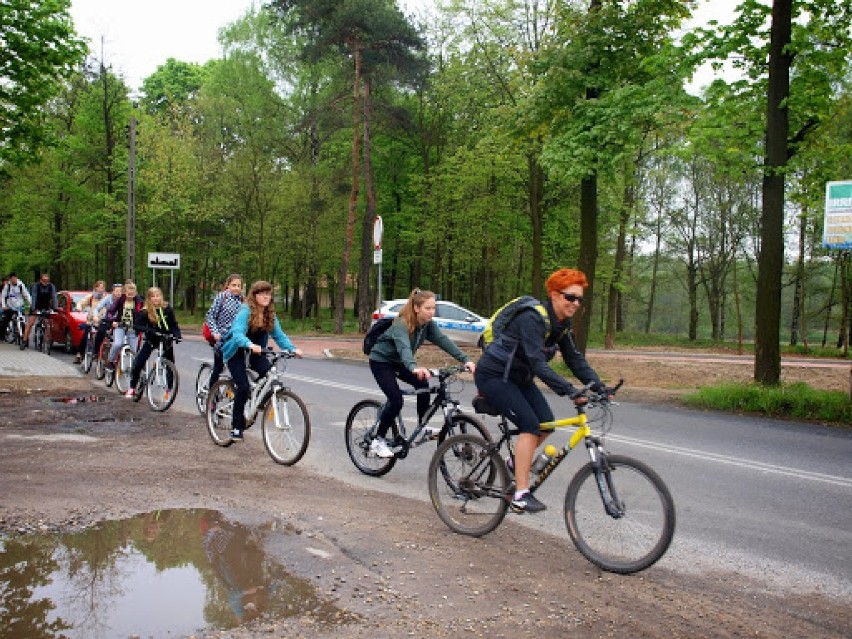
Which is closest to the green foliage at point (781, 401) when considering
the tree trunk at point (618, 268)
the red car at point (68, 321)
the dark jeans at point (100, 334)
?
the dark jeans at point (100, 334)

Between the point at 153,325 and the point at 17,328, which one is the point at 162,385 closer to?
the point at 153,325

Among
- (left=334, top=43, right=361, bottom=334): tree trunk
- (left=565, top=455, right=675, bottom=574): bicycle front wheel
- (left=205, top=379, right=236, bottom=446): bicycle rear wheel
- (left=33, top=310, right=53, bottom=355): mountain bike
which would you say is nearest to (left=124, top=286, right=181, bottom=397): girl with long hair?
(left=205, top=379, right=236, bottom=446): bicycle rear wheel

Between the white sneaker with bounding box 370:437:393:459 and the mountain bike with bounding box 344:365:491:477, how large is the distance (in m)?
0.04

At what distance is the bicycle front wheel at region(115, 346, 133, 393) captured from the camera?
12.5 m

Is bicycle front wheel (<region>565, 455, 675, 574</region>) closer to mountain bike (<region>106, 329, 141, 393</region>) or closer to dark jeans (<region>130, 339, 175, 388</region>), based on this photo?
dark jeans (<region>130, 339, 175, 388</region>)

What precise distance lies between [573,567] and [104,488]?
3.97m

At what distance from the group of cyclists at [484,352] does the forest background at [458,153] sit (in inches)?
373

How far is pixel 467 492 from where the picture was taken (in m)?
5.62

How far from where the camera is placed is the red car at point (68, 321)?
2034 centimetres

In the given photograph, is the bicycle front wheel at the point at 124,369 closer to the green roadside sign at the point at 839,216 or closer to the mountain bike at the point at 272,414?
the mountain bike at the point at 272,414

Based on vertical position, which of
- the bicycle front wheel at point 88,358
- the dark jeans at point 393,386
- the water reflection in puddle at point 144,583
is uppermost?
the dark jeans at point 393,386

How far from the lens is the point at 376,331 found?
22.7ft

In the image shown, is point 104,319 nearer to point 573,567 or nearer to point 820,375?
point 573,567

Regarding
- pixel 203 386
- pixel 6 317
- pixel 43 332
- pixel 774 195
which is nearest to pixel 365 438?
pixel 203 386
